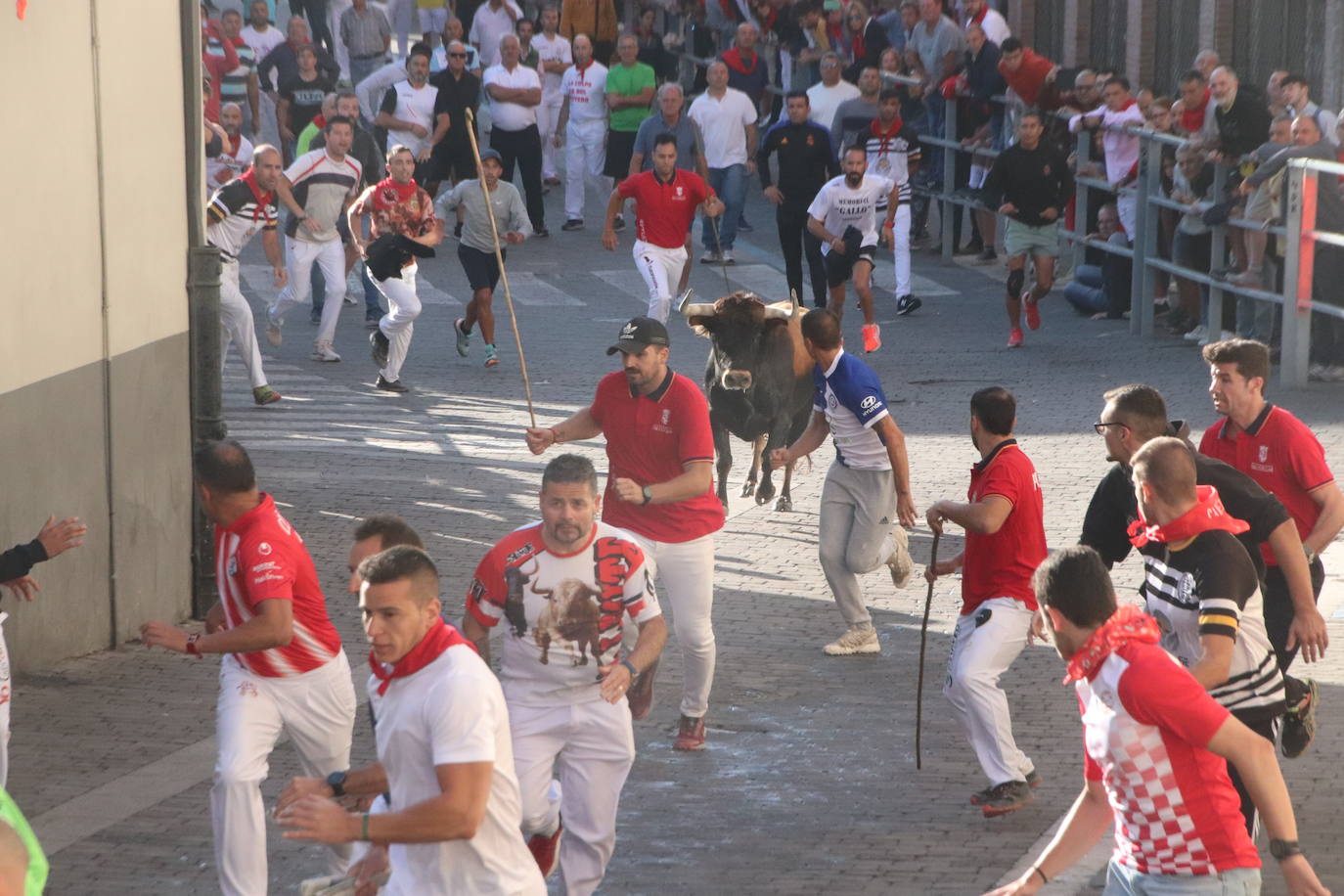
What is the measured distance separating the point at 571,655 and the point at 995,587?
2125 mm

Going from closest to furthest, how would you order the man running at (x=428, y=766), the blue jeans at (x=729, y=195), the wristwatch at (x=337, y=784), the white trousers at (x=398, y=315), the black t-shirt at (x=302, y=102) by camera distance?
the man running at (x=428, y=766), the wristwatch at (x=337, y=784), the white trousers at (x=398, y=315), the blue jeans at (x=729, y=195), the black t-shirt at (x=302, y=102)

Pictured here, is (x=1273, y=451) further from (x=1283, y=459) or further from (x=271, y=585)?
(x=271, y=585)

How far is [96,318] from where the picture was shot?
1045cm

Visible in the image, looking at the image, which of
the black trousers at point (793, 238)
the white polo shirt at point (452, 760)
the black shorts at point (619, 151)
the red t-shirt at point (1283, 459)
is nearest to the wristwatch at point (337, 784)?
the white polo shirt at point (452, 760)

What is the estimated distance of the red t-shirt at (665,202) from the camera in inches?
715

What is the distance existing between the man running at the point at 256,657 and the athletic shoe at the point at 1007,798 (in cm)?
258

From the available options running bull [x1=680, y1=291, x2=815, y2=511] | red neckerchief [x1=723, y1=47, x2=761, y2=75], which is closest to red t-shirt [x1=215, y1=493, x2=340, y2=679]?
running bull [x1=680, y1=291, x2=815, y2=511]

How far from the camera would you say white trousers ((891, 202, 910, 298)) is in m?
20.2

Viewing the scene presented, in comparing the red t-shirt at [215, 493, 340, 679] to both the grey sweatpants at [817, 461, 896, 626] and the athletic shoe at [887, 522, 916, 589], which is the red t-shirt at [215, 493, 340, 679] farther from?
the athletic shoe at [887, 522, 916, 589]

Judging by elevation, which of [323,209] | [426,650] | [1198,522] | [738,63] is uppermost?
[738,63]

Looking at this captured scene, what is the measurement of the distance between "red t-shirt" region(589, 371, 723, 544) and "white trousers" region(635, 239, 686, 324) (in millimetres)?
9315

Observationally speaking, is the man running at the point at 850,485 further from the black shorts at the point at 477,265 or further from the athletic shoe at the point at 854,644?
the black shorts at the point at 477,265

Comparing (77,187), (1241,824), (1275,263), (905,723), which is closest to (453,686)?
(1241,824)

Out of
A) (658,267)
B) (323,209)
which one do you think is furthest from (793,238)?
(323,209)
